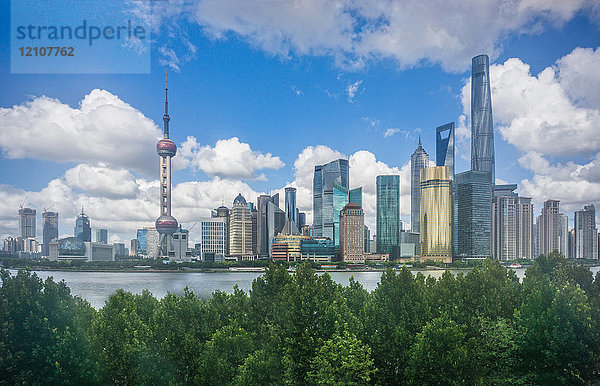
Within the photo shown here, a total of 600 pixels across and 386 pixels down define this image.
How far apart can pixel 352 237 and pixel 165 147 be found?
109 m

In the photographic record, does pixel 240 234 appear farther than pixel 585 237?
Yes

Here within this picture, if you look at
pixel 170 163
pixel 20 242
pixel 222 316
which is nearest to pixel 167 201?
pixel 170 163

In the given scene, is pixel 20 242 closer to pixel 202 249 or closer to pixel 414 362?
pixel 202 249

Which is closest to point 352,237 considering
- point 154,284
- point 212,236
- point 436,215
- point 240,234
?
point 436,215

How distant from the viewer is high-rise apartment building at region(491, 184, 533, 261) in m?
148

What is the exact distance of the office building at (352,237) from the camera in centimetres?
14500

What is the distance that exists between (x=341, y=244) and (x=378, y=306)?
129470 mm

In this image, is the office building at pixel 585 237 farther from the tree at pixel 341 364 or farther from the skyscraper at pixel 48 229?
the skyscraper at pixel 48 229

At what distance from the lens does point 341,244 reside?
148 meters

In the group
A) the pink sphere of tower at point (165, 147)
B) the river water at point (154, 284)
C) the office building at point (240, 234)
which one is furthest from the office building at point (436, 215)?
the pink sphere of tower at point (165, 147)

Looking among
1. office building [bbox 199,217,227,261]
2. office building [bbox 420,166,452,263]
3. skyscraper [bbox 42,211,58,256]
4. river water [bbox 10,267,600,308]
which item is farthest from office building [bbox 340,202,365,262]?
skyscraper [bbox 42,211,58,256]

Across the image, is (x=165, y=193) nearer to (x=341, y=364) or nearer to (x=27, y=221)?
(x=27, y=221)

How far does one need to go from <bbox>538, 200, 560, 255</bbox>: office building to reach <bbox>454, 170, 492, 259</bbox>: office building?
55.9m

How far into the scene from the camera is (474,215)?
18000 cm
